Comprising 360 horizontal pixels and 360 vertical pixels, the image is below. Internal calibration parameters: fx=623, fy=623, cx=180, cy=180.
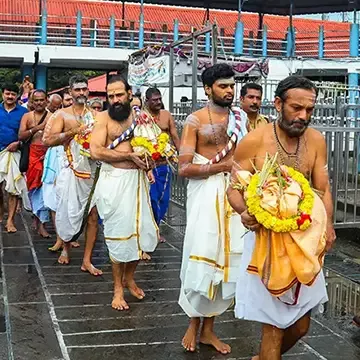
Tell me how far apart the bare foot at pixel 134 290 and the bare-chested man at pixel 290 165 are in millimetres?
2190

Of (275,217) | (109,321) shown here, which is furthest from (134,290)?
(275,217)

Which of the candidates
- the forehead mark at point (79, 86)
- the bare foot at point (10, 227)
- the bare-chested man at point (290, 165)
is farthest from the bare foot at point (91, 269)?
the bare-chested man at point (290, 165)

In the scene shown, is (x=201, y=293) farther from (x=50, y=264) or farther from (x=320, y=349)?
(x=50, y=264)

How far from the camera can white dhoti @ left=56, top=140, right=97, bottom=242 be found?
6.56 m

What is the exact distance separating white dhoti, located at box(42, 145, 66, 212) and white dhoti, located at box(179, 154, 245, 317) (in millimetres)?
3663

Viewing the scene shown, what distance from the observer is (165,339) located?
4.46m

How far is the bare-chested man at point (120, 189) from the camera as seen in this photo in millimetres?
5121

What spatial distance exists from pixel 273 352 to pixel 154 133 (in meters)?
2.51

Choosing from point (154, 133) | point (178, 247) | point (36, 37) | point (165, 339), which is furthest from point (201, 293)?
point (36, 37)

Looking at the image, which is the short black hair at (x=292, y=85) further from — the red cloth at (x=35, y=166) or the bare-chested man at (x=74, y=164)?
the red cloth at (x=35, y=166)

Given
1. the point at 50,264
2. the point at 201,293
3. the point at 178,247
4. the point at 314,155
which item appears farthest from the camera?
the point at 178,247

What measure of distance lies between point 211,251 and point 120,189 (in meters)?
1.31

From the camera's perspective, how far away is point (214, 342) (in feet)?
13.9

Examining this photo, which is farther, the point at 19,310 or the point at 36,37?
the point at 36,37
